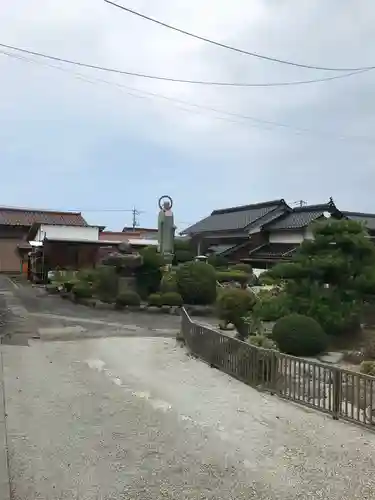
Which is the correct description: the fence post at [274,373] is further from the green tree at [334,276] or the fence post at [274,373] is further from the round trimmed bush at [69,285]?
the round trimmed bush at [69,285]

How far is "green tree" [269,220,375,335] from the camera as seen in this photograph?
10.9 meters

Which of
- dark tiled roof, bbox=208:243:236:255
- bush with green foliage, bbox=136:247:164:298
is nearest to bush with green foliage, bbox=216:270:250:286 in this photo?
bush with green foliage, bbox=136:247:164:298

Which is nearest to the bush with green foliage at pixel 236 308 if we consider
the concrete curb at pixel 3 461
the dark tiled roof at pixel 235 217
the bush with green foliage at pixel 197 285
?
the bush with green foliage at pixel 197 285

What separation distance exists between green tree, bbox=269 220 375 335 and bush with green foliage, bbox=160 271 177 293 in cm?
887

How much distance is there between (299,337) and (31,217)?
4017 centimetres

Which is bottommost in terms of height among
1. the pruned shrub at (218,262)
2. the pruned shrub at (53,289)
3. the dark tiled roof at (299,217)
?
the pruned shrub at (53,289)

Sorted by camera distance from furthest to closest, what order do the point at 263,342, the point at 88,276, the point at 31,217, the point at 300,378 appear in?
the point at 31,217, the point at 88,276, the point at 263,342, the point at 300,378

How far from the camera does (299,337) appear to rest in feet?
31.1

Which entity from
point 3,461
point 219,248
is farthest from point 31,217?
point 3,461

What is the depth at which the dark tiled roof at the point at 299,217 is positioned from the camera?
3025cm

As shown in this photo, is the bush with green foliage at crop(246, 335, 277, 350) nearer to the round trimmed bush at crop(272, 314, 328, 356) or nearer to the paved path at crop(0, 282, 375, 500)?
the round trimmed bush at crop(272, 314, 328, 356)

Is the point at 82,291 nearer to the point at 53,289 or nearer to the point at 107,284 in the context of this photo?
the point at 107,284

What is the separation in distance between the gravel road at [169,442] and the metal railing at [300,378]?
0.22m

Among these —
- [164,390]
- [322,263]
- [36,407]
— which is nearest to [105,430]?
[36,407]
